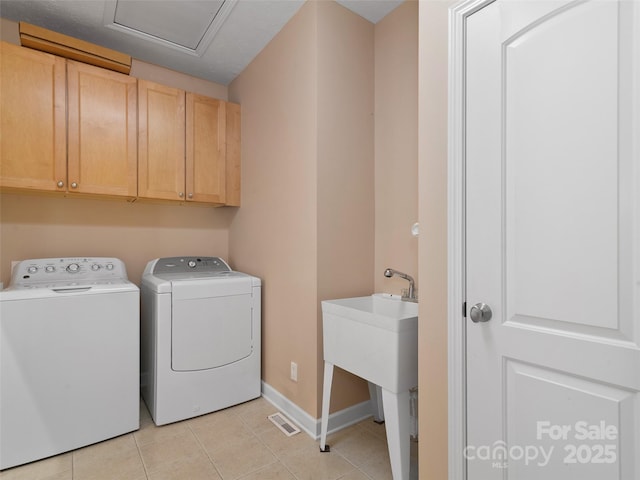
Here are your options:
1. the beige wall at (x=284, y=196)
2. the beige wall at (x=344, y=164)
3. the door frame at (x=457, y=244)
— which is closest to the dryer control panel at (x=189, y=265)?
the beige wall at (x=284, y=196)

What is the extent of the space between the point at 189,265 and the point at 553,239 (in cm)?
245

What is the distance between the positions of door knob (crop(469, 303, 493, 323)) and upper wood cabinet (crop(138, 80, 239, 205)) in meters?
2.21

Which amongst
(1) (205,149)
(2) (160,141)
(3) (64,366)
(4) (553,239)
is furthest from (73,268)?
(4) (553,239)

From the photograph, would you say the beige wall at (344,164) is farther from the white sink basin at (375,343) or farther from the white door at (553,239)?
the white door at (553,239)

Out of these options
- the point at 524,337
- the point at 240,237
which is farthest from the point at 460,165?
the point at 240,237

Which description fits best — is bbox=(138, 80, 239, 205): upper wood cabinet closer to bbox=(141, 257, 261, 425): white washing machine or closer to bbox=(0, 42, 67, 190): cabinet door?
bbox=(0, 42, 67, 190): cabinet door

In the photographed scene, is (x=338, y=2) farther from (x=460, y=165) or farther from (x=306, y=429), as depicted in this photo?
(x=306, y=429)

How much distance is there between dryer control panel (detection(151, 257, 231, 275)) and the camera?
259 cm

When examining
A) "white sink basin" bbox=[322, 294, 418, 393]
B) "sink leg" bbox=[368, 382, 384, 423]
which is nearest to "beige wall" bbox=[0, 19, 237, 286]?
"white sink basin" bbox=[322, 294, 418, 393]

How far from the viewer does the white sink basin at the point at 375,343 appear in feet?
4.96

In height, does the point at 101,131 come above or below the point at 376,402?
above

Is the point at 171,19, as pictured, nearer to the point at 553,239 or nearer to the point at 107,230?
the point at 107,230

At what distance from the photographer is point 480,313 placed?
1146mm

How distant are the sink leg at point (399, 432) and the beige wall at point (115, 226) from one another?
2138 millimetres
